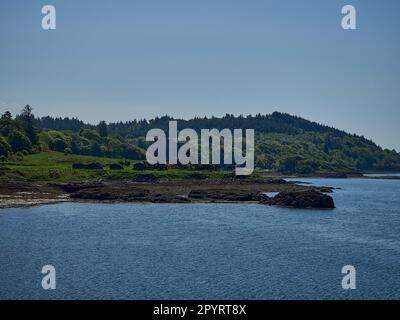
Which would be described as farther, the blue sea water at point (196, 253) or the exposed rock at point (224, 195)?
the exposed rock at point (224, 195)

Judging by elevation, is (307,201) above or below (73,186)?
below

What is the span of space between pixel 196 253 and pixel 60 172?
106 meters

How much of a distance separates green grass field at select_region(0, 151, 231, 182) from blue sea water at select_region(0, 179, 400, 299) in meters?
45.5

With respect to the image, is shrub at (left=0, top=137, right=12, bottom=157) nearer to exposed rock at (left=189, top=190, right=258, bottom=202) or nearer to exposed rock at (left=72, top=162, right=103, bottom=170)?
exposed rock at (left=72, top=162, right=103, bottom=170)

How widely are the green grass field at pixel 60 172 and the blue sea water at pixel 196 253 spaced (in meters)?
45.5

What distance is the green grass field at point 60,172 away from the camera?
6196 inches

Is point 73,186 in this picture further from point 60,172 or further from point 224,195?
point 224,195

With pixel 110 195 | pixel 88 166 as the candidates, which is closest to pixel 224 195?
pixel 110 195

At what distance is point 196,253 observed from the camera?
233ft

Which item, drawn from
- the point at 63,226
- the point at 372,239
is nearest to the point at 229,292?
the point at 372,239

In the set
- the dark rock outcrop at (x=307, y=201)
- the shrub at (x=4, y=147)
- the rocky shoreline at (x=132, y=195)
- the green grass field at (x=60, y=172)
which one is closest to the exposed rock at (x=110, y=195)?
the rocky shoreline at (x=132, y=195)

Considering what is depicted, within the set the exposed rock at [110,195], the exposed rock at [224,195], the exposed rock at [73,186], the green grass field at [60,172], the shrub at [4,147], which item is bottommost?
the exposed rock at [224,195]

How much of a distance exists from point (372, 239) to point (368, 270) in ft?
75.3

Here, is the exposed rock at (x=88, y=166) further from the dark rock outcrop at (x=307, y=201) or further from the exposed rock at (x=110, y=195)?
the dark rock outcrop at (x=307, y=201)
